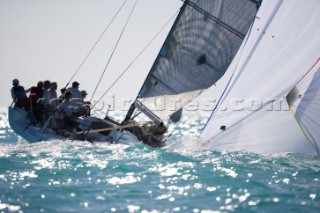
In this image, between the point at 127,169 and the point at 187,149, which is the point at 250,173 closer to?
the point at 127,169

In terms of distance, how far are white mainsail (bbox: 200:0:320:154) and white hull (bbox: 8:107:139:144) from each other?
125 inches

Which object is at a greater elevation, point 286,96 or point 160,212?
point 286,96

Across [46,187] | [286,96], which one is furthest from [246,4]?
[46,187]

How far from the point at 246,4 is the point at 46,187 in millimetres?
7758

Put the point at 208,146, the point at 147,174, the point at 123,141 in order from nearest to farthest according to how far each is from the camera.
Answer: the point at 147,174 → the point at 208,146 → the point at 123,141

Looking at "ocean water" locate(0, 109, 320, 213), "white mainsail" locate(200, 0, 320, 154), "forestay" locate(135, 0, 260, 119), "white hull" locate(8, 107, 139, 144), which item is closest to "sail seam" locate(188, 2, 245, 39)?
"forestay" locate(135, 0, 260, 119)

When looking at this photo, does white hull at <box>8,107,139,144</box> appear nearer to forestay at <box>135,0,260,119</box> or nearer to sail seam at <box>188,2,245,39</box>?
forestay at <box>135,0,260,119</box>

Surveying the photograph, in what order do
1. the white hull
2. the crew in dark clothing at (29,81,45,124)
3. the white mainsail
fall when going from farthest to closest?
the crew in dark clothing at (29,81,45,124), the white hull, the white mainsail

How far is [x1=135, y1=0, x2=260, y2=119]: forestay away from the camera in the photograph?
13.6 metres

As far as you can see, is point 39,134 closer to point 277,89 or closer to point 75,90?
point 75,90

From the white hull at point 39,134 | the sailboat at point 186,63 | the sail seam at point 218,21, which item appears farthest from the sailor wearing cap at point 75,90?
the sail seam at point 218,21

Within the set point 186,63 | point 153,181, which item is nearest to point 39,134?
point 186,63

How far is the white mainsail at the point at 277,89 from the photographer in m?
10.7

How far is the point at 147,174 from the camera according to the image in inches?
386
